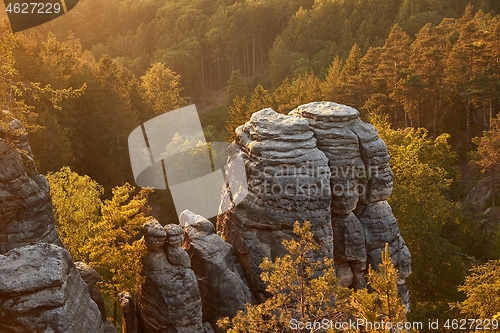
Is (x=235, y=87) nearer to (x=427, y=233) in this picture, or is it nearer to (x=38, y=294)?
(x=427, y=233)

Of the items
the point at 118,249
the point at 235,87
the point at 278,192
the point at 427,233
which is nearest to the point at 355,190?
the point at 278,192

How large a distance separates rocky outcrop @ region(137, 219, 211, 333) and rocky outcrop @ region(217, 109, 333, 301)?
3.32 meters

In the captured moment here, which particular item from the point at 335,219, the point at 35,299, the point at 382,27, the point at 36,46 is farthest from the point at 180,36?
the point at 35,299

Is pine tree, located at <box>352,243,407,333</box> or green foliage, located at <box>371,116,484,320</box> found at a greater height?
pine tree, located at <box>352,243,407,333</box>

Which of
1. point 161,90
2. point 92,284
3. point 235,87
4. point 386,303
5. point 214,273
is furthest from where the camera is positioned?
point 235,87

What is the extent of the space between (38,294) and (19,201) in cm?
545

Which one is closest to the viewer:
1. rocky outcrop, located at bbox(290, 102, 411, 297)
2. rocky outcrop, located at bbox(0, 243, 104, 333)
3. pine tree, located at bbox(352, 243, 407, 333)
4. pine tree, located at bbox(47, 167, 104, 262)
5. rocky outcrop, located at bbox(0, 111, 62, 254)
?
pine tree, located at bbox(352, 243, 407, 333)

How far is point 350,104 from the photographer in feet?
176

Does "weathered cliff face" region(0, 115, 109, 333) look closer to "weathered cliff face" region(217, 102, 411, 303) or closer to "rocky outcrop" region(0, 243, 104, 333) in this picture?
"rocky outcrop" region(0, 243, 104, 333)

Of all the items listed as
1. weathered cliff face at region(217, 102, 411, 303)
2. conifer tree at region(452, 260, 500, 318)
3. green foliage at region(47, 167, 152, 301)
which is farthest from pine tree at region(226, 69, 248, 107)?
conifer tree at region(452, 260, 500, 318)

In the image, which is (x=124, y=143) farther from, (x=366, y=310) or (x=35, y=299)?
(x=366, y=310)

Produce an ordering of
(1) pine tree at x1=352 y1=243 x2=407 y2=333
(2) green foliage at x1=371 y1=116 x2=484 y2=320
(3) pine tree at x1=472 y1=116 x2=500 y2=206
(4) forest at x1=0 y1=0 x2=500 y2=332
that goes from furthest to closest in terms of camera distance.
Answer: (3) pine tree at x1=472 y1=116 x2=500 y2=206, (2) green foliage at x1=371 y1=116 x2=484 y2=320, (4) forest at x1=0 y1=0 x2=500 y2=332, (1) pine tree at x1=352 y1=243 x2=407 y2=333

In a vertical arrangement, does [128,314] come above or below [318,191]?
below

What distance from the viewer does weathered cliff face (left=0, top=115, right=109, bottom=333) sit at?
15969 millimetres
